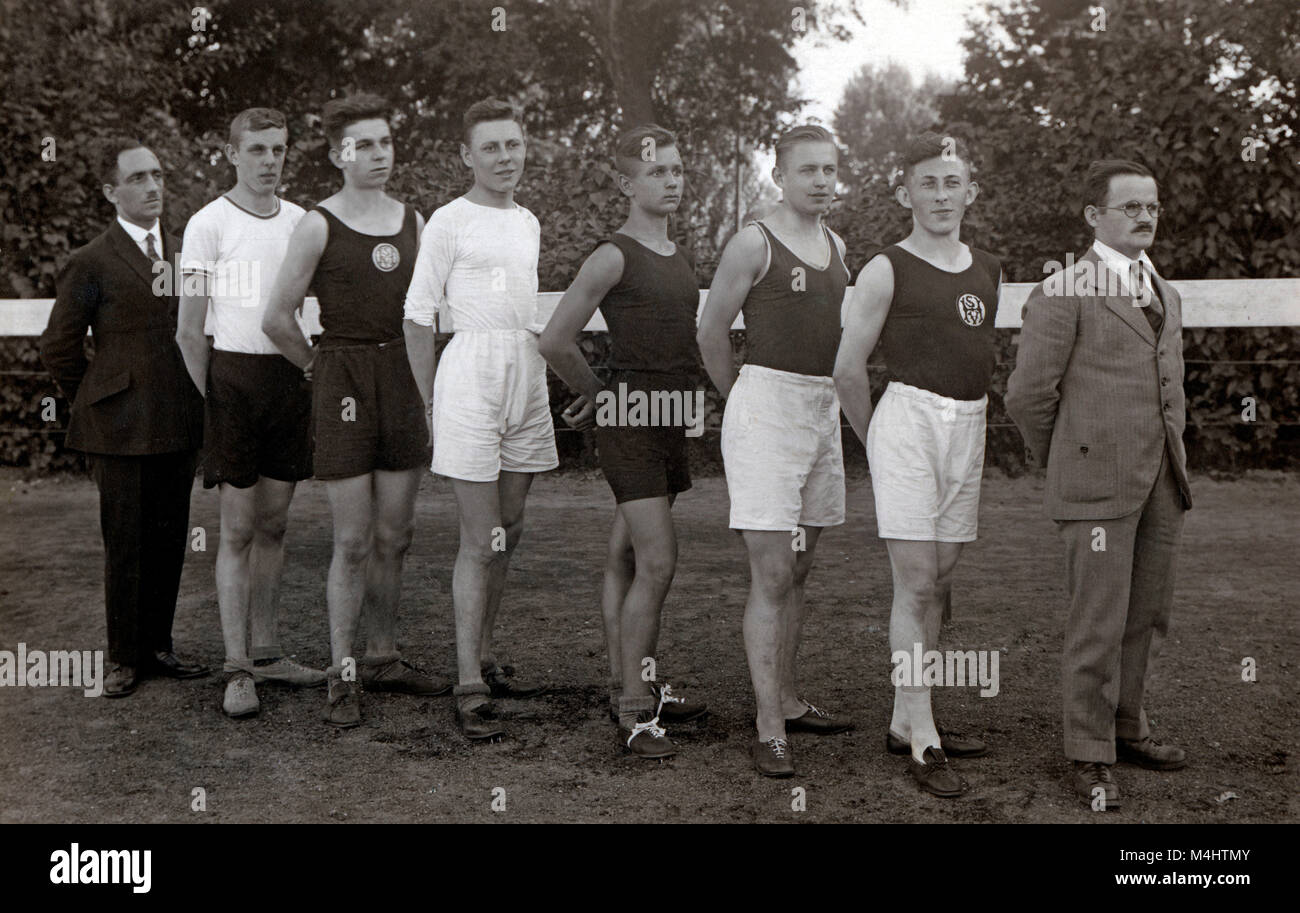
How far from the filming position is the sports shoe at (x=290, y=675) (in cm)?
508

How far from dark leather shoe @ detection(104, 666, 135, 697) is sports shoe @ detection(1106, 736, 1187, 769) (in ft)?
12.1

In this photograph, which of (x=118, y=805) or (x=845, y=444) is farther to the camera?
(x=845, y=444)

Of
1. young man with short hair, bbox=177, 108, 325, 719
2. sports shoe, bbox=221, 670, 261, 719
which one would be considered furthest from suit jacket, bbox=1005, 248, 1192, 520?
sports shoe, bbox=221, 670, 261, 719

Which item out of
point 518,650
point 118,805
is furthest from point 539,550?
point 118,805

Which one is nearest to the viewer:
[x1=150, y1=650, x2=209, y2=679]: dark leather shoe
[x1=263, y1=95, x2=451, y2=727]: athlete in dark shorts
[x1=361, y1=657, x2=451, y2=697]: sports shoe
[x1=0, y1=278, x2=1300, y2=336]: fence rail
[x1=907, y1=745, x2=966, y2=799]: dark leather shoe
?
[x1=907, y1=745, x2=966, y2=799]: dark leather shoe

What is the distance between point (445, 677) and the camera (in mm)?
5184

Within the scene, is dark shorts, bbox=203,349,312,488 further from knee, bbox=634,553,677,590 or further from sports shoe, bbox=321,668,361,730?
knee, bbox=634,553,677,590

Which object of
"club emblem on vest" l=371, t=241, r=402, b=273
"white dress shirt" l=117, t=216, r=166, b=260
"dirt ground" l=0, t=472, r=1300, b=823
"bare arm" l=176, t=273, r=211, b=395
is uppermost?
"white dress shirt" l=117, t=216, r=166, b=260

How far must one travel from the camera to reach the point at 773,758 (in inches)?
160

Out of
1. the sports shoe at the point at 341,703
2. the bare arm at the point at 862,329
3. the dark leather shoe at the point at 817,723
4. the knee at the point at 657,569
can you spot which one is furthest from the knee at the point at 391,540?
the bare arm at the point at 862,329

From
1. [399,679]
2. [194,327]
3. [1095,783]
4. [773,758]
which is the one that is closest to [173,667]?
[399,679]

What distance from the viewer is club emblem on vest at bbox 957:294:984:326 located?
4.05 metres
